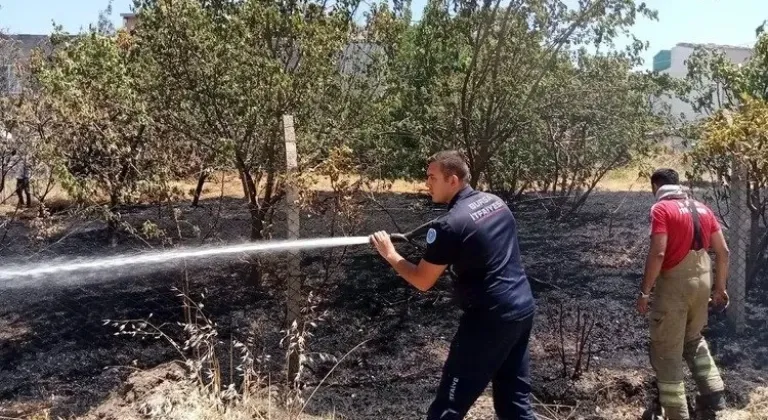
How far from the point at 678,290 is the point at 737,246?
67.3 inches

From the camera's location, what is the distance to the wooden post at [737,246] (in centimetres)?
573

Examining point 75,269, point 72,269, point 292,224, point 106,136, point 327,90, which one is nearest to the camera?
point 292,224

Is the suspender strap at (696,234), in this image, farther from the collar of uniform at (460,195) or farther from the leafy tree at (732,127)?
the collar of uniform at (460,195)

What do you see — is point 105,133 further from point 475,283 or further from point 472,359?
point 472,359

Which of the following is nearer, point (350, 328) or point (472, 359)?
point (472, 359)

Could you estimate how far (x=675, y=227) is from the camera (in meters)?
4.41

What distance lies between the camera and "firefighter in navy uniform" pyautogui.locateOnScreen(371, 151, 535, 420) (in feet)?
11.4

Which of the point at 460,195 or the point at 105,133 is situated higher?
the point at 105,133

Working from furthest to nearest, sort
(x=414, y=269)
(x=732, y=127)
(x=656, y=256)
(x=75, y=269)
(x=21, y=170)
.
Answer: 1. (x=75, y=269)
2. (x=21, y=170)
3. (x=732, y=127)
4. (x=656, y=256)
5. (x=414, y=269)

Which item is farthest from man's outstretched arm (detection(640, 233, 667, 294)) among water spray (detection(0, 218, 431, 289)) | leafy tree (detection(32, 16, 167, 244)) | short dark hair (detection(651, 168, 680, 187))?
water spray (detection(0, 218, 431, 289))

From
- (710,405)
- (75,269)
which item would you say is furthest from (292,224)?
(75,269)

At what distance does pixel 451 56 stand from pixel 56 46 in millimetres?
4480

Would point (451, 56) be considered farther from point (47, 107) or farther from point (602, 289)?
point (47, 107)

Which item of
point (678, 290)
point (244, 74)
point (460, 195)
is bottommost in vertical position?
point (678, 290)
